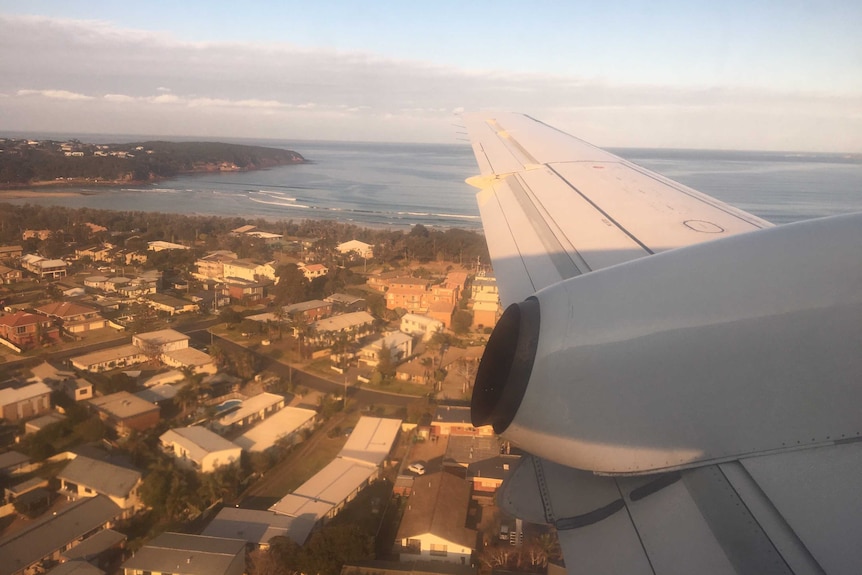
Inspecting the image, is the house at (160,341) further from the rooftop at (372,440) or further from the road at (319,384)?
the rooftop at (372,440)

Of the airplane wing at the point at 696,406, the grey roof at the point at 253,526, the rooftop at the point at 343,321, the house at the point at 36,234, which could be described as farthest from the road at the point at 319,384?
the house at the point at 36,234

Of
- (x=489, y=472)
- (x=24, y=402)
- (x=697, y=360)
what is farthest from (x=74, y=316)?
(x=697, y=360)

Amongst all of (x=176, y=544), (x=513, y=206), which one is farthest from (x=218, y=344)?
(x=513, y=206)

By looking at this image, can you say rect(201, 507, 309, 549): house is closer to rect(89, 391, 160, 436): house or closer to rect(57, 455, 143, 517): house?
rect(57, 455, 143, 517): house

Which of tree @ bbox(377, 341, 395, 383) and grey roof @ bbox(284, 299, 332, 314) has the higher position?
grey roof @ bbox(284, 299, 332, 314)

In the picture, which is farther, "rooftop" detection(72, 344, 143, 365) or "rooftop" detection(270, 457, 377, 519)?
"rooftop" detection(72, 344, 143, 365)

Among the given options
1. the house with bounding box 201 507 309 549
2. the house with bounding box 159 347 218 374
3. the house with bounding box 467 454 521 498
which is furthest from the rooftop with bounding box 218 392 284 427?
the house with bounding box 467 454 521 498
